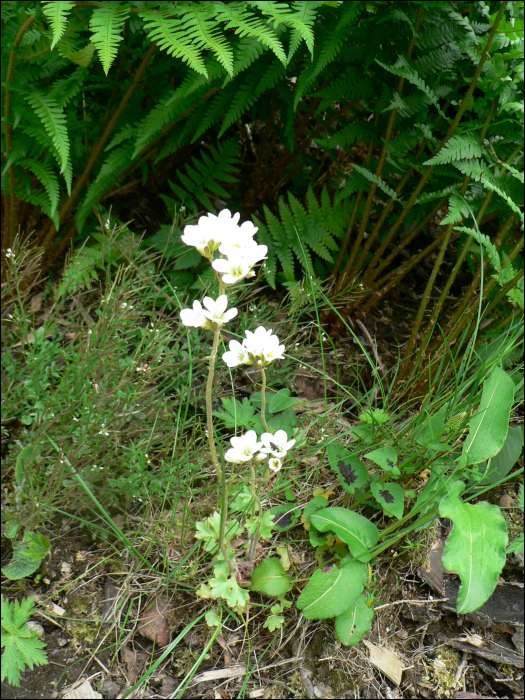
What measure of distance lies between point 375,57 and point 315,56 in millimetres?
223

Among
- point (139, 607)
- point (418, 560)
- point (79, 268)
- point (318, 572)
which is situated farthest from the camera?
point (79, 268)

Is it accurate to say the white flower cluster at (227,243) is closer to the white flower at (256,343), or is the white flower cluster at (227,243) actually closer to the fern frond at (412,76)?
the white flower at (256,343)

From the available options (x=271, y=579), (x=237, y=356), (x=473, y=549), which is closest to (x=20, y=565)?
(x=271, y=579)

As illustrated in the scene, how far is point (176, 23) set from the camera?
5.44 feet

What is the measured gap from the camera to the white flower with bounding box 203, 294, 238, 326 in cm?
100

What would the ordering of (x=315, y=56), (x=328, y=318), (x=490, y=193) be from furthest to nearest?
(x=328, y=318), (x=315, y=56), (x=490, y=193)

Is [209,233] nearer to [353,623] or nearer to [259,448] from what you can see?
[259,448]

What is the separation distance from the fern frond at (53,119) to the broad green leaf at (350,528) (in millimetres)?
1431

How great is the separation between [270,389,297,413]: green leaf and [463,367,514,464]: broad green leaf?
0.54 m

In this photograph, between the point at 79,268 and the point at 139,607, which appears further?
the point at 79,268

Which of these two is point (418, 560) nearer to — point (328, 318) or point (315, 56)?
point (328, 318)

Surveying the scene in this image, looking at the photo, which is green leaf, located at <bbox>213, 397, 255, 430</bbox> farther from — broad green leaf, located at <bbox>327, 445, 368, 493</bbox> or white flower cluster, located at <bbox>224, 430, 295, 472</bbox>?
white flower cluster, located at <bbox>224, 430, 295, 472</bbox>

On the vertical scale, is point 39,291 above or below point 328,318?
below

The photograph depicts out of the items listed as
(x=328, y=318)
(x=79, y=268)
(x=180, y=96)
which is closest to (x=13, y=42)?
(x=180, y=96)
